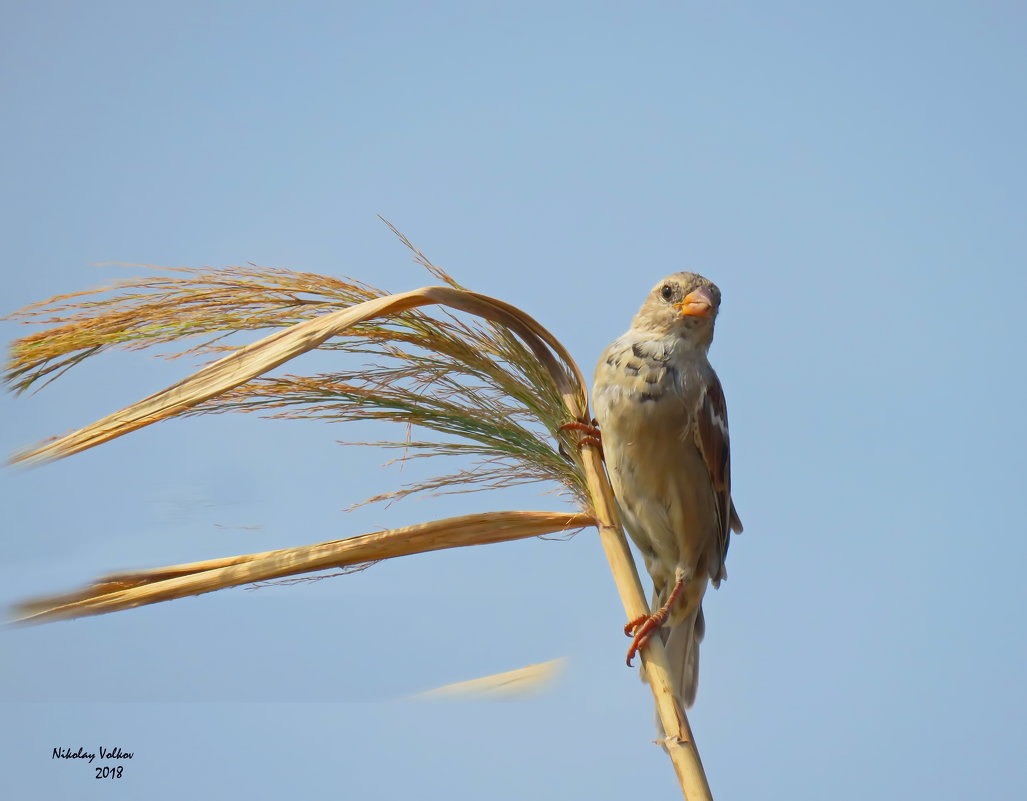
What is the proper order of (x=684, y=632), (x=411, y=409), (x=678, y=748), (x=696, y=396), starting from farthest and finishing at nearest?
(x=684, y=632), (x=696, y=396), (x=411, y=409), (x=678, y=748)

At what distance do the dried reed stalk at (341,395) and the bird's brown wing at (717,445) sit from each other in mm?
665

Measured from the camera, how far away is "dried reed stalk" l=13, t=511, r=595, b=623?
Result: 171cm

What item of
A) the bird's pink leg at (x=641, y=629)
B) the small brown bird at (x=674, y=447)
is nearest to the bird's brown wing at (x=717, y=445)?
the small brown bird at (x=674, y=447)

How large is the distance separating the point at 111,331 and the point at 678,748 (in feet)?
4.42

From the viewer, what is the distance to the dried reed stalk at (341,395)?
1.54 m

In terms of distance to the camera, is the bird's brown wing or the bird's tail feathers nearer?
the bird's brown wing

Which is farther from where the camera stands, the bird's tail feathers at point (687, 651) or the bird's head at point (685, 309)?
the bird's tail feathers at point (687, 651)

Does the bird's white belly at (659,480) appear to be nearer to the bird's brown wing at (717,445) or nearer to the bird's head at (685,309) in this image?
the bird's brown wing at (717,445)

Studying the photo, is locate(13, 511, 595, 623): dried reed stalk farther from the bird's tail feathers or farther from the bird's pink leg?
the bird's tail feathers

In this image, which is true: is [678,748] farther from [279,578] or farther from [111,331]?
[111,331]

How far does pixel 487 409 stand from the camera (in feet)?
6.47

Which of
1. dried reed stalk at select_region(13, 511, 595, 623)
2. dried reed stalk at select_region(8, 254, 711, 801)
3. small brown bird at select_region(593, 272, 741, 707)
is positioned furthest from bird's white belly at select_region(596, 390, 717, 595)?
dried reed stalk at select_region(13, 511, 595, 623)

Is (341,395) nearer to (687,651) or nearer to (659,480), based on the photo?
(659,480)

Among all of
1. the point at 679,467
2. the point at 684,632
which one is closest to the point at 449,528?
the point at 679,467
